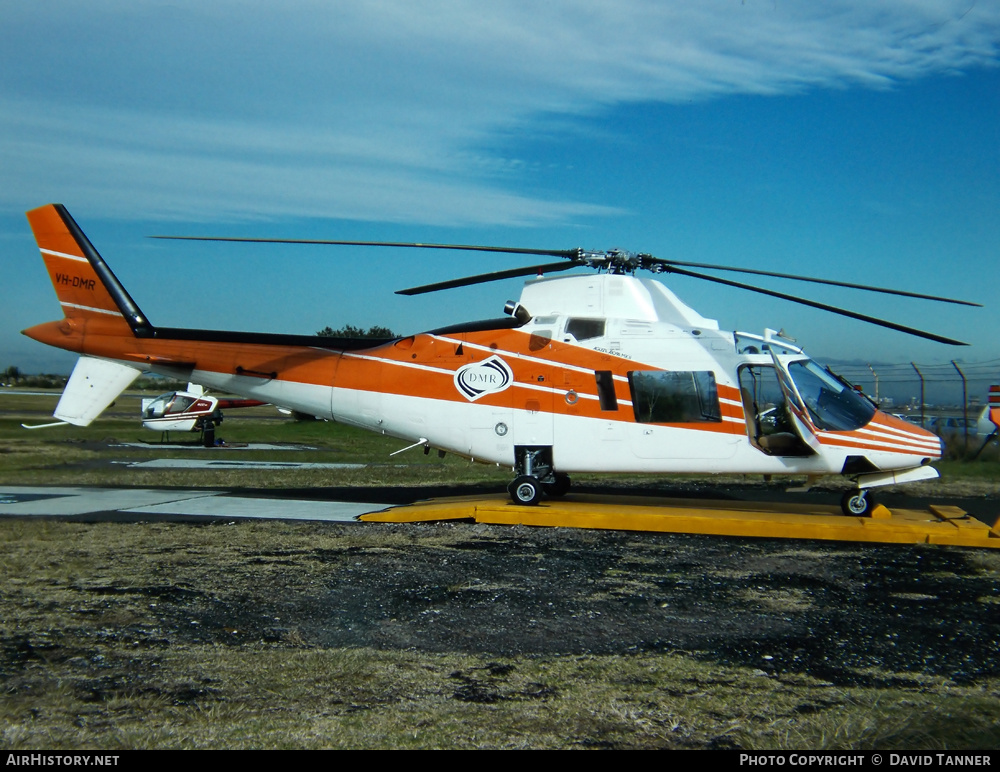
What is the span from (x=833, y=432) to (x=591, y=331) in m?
3.47

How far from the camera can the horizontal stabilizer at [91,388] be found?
41.4ft

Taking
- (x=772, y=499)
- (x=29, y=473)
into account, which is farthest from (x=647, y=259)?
(x=29, y=473)

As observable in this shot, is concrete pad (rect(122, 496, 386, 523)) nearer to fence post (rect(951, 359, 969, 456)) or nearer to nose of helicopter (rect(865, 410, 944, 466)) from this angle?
nose of helicopter (rect(865, 410, 944, 466))

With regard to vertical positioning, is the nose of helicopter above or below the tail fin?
below

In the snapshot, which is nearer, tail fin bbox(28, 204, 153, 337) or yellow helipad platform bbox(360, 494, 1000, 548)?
yellow helipad platform bbox(360, 494, 1000, 548)

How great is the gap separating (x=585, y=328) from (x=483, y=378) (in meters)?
1.63

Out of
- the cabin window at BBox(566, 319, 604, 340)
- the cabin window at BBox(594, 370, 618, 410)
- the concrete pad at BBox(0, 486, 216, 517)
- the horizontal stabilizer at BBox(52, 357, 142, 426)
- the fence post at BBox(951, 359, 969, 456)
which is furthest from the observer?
the fence post at BBox(951, 359, 969, 456)

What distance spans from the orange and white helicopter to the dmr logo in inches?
0.9

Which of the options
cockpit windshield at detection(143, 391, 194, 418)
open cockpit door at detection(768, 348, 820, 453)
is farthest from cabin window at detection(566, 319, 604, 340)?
cockpit windshield at detection(143, 391, 194, 418)

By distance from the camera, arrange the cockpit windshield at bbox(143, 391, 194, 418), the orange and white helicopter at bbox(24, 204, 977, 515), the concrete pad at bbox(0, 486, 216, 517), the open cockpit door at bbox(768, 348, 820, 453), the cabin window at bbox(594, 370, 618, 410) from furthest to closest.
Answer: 1. the cockpit windshield at bbox(143, 391, 194, 418)
2. the concrete pad at bbox(0, 486, 216, 517)
3. the cabin window at bbox(594, 370, 618, 410)
4. the orange and white helicopter at bbox(24, 204, 977, 515)
5. the open cockpit door at bbox(768, 348, 820, 453)

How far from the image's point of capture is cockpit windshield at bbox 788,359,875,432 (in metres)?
10.5

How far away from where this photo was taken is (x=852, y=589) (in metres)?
7.41

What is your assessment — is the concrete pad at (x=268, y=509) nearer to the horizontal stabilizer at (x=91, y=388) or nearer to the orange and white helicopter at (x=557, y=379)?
the orange and white helicopter at (x=557, y=379)
